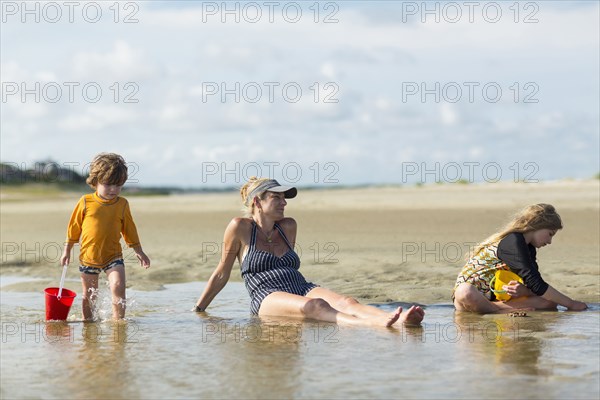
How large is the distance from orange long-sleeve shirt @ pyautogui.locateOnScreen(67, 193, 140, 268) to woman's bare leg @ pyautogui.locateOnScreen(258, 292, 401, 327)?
4.40ft

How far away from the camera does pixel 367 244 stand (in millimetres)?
14664

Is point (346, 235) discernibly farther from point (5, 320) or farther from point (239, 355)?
point (239, 355)

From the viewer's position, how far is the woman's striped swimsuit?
22.9 ft

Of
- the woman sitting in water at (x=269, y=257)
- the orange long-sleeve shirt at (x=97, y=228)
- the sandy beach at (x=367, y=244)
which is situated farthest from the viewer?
the sandy beach at (x=367, y=244)

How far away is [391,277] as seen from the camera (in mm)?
10297

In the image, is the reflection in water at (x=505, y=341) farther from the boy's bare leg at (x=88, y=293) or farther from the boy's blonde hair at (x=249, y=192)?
the boy's bare leg at (x=88, y=293)

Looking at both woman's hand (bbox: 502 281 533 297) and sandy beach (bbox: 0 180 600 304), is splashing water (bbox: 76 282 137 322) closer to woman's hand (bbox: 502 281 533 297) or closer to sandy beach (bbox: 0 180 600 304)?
sandy beach (bbox: 0 180 600 304)

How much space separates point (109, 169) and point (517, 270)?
3432 millimetres

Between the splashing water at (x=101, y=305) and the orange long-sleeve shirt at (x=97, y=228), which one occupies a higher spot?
the orange long-sleeve shirt at (x=97, y=228)

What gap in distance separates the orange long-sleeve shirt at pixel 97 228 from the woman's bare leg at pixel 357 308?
5.51ft

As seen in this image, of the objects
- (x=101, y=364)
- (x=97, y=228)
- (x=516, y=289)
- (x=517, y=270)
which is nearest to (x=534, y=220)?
(x=517, y=270)

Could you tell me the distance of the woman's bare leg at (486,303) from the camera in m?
7.18

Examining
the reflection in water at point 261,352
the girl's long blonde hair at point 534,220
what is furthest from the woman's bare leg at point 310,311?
the girl's long blonde hair at point 534,220

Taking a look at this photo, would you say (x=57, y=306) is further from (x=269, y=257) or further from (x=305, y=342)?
(x=305, y=342)
